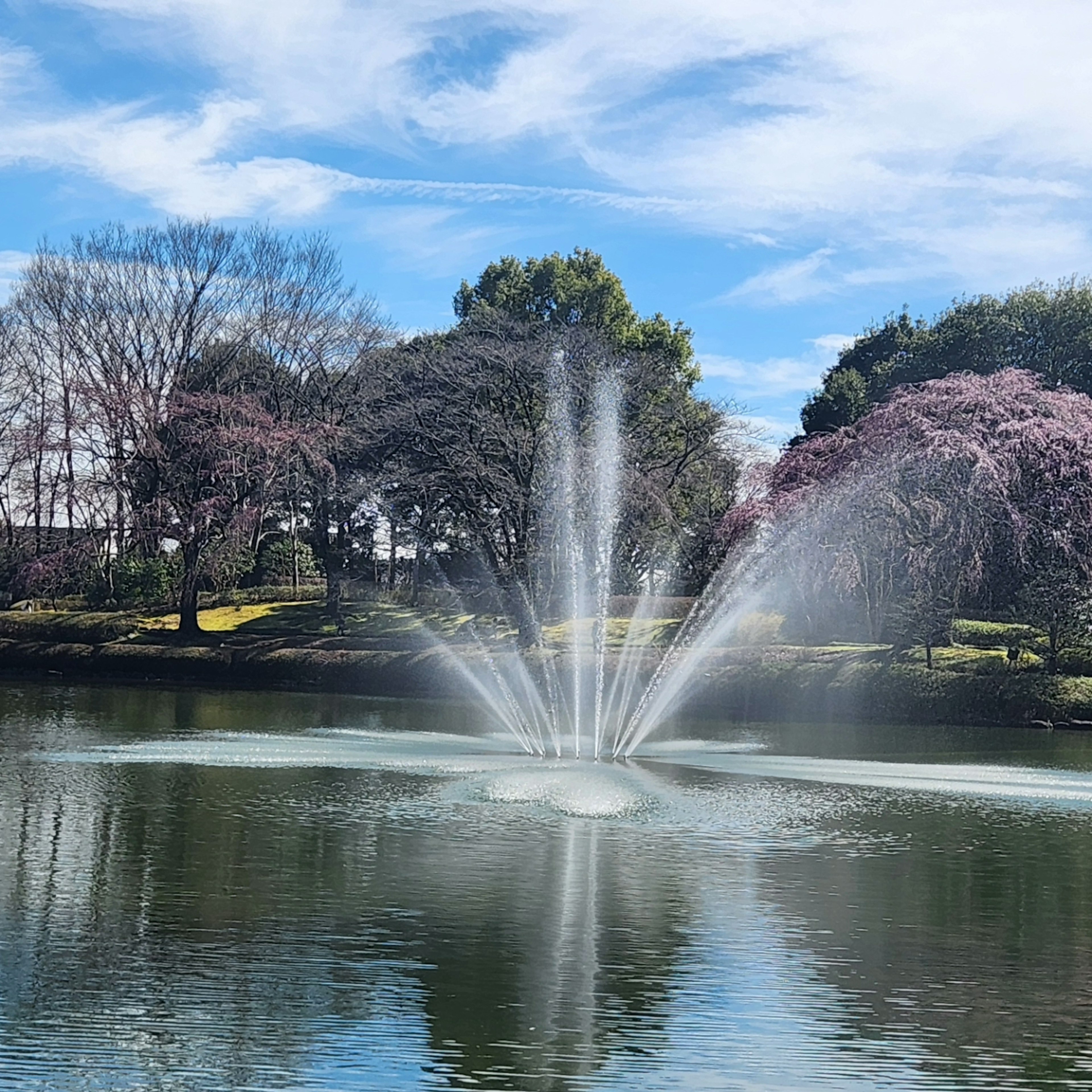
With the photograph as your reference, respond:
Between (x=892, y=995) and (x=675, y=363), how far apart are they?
4343 centimetres

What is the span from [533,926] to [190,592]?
29568 mm

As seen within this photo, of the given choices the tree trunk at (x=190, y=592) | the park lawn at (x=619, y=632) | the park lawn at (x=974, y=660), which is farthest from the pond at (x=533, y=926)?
the tree trunk at (x=190, y=592)

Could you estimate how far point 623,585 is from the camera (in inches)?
1591

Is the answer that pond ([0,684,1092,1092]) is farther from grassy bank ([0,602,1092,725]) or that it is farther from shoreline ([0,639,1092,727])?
grassy bank ([0,602,1092,725])

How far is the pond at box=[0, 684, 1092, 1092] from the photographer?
7113 mm

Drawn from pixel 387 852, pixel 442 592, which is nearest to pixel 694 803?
pixel 387 852

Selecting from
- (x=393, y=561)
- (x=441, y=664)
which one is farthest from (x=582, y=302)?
(x=441, y=664)

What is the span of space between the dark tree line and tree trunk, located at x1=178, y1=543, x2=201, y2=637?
0.20 ft

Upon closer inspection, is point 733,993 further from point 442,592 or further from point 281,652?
point 442,592

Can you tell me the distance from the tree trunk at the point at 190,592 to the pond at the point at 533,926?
1895 cm

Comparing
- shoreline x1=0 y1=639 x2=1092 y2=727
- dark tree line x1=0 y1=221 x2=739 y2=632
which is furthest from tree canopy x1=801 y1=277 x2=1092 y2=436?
shoreline x1=0 y1=639 x2=1092 y2=727

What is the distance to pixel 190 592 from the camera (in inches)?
1495

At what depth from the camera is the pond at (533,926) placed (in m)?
7.11

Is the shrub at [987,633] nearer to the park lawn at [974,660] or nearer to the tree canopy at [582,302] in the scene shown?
the park lawn at [974,660]
